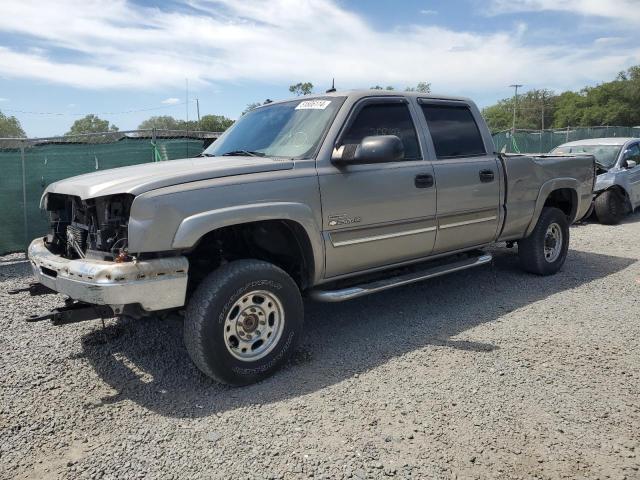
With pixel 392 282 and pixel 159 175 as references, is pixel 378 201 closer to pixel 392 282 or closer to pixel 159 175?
pixel 392 282

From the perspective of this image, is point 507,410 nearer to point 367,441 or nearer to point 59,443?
point 367,441

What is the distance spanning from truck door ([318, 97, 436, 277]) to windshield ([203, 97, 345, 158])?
0.22 metres

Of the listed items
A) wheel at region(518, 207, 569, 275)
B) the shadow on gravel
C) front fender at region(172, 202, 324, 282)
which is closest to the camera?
front fender at region(172, 202, 324, 282)

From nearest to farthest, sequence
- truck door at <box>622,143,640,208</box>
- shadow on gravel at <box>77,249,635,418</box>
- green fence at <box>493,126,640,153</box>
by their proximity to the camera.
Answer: shadow on gravel at <box>77,249,635,418</box>, truck door at <box>622,143,640,208</box>, green fence at <box>493,126,640,153</box>

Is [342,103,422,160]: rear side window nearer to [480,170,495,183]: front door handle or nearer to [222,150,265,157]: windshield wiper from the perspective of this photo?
[222,150,265,157]: windshield wiper

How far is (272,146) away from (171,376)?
1961 millimetres

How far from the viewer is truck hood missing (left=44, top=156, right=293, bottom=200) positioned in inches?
129

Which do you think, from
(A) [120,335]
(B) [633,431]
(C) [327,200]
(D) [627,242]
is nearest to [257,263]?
(C) [327,200]

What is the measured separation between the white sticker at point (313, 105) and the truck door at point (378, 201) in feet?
0.84

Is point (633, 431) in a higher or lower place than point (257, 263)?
lower

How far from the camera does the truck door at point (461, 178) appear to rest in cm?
479

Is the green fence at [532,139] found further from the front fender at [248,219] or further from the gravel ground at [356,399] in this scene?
the front fender at [248,219]

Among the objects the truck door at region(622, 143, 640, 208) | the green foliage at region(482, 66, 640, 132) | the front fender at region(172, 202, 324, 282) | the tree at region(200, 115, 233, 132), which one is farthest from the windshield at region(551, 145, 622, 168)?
the green foliage at region(482, 66, 640, 132)

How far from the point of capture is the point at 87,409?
3.33 meters
